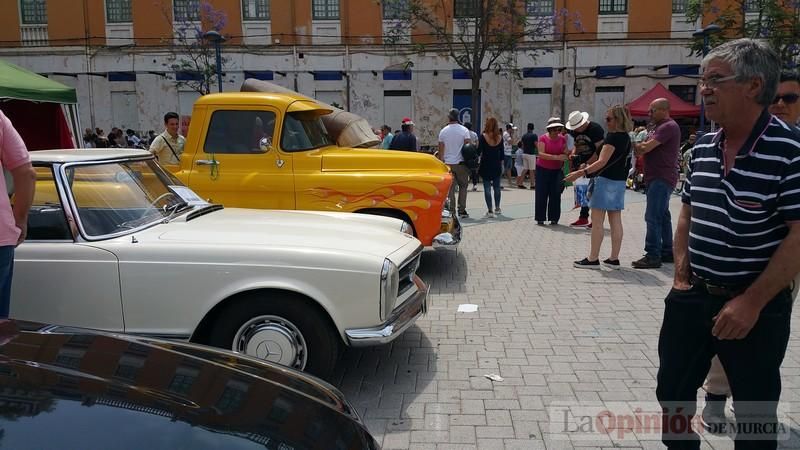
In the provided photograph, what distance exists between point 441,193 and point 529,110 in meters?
19.7

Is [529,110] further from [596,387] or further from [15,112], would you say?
[596,387]

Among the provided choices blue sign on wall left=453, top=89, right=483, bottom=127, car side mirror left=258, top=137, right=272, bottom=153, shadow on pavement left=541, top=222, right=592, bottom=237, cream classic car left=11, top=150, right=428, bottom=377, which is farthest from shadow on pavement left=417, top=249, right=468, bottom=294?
blue sign on wall left=453, top=89, right=483, bottom=127

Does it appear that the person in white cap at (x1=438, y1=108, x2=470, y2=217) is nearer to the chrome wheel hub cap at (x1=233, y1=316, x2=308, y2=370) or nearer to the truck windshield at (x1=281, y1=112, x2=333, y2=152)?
the truck windshield at (x1=281, y1=112, x2=333, y2=152)

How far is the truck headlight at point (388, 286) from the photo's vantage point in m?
3.72

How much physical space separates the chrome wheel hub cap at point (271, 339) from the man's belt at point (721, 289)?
7.61 feet

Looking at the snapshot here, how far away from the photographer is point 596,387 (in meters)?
4.03

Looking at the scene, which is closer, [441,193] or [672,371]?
[672,371]

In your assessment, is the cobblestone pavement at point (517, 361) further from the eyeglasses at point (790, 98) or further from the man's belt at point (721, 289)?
the eyeglasses at point (790, 98)

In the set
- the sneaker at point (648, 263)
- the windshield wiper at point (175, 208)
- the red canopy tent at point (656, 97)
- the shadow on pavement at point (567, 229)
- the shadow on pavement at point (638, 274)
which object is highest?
the red canopy tent at point (656, 97)

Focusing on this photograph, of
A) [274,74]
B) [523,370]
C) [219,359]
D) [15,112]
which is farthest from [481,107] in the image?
[219,359]

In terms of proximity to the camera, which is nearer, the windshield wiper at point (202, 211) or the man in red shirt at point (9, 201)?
the man in red shirt at point (9, 201)

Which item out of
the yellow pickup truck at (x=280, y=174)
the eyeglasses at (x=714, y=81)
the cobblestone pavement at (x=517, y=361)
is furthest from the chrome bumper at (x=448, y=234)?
the eyeglasses at (x=714, y=81)

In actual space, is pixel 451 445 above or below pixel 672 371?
below

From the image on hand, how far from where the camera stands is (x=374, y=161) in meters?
6.80
